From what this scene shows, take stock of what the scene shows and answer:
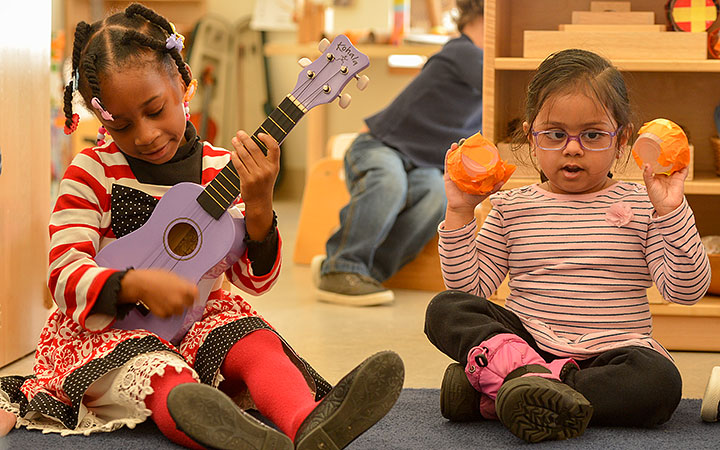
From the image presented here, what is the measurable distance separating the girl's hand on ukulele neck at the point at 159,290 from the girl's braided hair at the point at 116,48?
11.1 inches

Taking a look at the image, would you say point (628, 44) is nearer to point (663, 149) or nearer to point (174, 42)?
point (663, 149)

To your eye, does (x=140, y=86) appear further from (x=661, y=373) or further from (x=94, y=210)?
(x=661, y=373)

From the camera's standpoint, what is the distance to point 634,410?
1.24 meters

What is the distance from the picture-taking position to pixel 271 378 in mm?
1212

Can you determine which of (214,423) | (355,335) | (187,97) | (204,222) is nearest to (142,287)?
(204,222)

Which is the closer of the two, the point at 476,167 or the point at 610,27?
the point at 476,167

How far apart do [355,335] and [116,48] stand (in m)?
0.88

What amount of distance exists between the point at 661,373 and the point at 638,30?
2.91 ft

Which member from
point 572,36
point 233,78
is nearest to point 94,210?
point 572,36

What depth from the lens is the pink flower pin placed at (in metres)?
1.36

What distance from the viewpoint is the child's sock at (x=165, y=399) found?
3.85 feet

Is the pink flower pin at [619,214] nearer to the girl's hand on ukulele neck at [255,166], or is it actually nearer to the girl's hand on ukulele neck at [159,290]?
the girl's hand on ukulele neck at [255,166]

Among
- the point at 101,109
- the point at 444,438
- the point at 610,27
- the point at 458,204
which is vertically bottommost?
the point at 444,438

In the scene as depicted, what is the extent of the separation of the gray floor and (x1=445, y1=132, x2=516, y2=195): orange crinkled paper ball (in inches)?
16.0
